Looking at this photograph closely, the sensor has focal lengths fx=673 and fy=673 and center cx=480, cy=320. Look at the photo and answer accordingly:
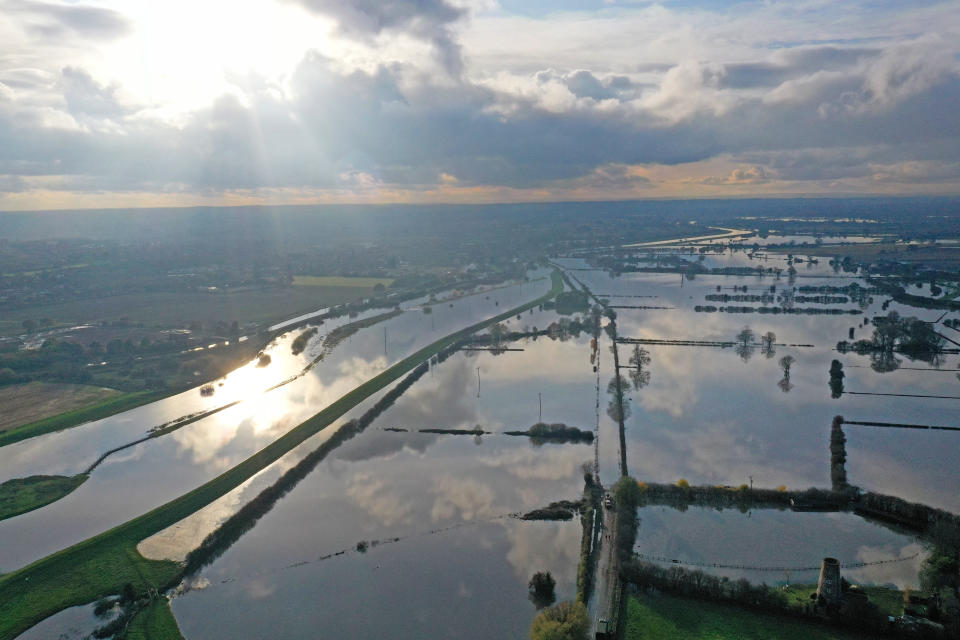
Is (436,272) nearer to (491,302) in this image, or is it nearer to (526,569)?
(491,302)

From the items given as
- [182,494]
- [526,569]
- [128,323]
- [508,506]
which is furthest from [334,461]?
[128,323]

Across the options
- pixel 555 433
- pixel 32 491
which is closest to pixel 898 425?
pixel 555 433

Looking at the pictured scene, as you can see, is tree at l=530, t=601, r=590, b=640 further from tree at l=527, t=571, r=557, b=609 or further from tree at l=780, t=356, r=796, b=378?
tree at l=780, t=356, r=796, b=378

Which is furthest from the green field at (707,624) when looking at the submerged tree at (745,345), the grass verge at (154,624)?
the submerged tree at (745,345)

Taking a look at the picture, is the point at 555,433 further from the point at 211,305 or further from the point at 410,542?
the point at 211,305

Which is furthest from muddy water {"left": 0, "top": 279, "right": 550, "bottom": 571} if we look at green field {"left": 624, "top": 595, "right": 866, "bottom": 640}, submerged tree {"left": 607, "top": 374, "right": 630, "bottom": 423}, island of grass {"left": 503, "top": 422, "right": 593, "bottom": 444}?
green field {"left": 624, "top": 595, "right": 866, "bottom": 640}
